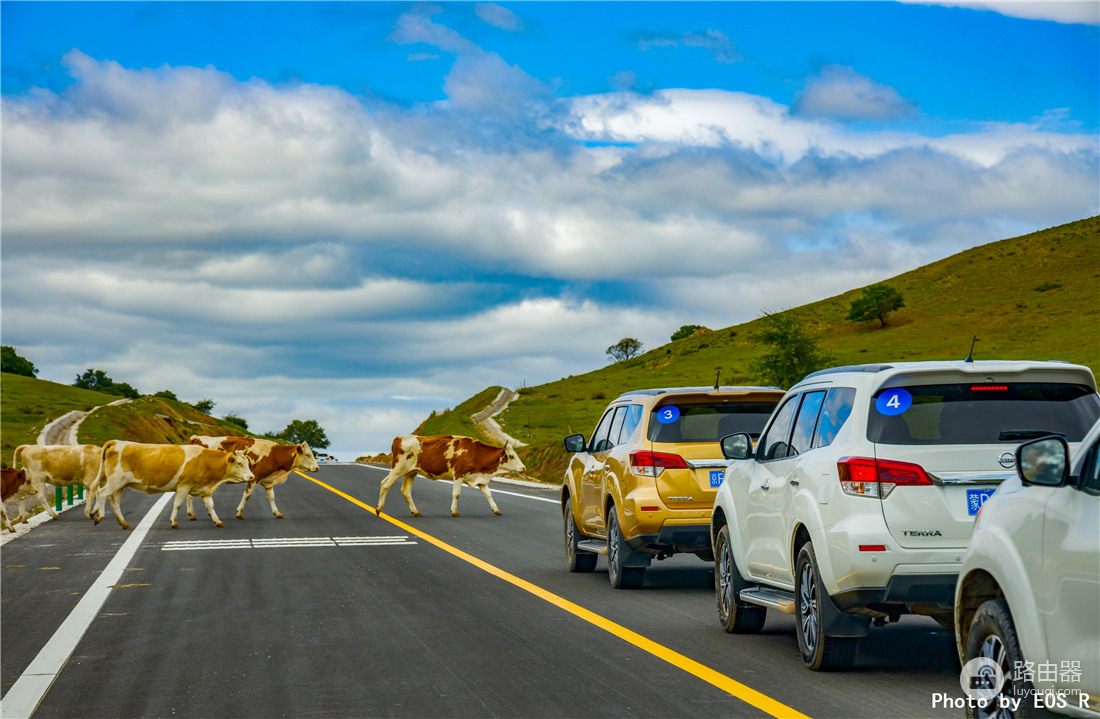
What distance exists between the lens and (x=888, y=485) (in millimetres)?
7367

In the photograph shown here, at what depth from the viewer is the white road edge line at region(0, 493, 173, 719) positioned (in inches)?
295

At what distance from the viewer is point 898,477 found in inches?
290

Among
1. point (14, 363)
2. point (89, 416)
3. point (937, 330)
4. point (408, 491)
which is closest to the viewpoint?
point (408, 491)

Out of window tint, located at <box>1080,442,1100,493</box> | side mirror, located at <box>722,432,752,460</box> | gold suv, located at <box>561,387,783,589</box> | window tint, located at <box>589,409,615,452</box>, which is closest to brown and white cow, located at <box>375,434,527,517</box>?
window tint, located at <box>589,409,615,452</box>

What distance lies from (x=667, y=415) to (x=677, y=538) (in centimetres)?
128

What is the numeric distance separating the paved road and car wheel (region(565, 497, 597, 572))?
30cm

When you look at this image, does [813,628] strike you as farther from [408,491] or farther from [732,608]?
[408,491]

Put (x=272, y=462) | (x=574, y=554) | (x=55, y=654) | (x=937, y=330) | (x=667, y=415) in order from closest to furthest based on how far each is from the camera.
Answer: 1. (x=55, y=654)
2. (x=667, y=415)
3. (x=574, y=554)
4. (x=272, y=462)
5. (x=937, y=330)

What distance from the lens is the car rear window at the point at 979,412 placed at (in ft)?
24.8

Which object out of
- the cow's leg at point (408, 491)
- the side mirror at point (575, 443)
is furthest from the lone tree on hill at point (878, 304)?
the side mirror at point (575, 443)

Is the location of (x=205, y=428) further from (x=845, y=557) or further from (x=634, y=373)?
(x=845, y=557)

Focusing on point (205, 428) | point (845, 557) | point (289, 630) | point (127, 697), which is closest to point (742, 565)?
point (845, 557)

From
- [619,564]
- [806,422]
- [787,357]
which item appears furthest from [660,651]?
[787,357]

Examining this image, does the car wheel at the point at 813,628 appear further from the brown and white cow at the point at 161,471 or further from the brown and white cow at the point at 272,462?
the brown and white cow at the point at 272,462
